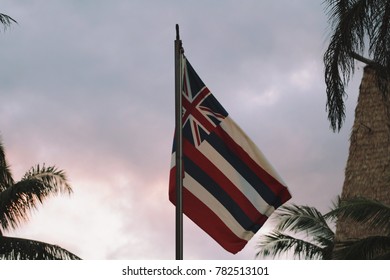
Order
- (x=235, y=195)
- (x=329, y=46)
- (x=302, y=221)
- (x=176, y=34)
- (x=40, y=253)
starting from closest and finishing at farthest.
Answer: (x=176, y=34) < (x=235, y=195) < (x=329, y=46) < (x=40, y=253) < (x=302, y=221)

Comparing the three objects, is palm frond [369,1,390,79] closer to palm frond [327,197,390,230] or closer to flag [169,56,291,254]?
palm frond [327,197,390,230]

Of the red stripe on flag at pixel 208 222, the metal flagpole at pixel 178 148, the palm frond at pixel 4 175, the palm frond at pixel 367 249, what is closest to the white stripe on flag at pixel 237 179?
the red stripe on flag at pixel 208 222

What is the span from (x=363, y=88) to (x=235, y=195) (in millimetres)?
20931

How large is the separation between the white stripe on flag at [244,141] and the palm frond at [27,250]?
1324 cm

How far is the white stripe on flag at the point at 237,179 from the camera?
48.0ft

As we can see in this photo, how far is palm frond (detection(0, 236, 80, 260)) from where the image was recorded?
26.8m

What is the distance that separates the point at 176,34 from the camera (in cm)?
1367

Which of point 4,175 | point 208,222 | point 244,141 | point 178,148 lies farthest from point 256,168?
point 4,175

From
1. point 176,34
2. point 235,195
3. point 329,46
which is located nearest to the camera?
point 176,34

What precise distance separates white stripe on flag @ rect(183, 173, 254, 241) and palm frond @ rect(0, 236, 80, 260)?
12.9 m

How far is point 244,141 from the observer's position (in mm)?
14664
